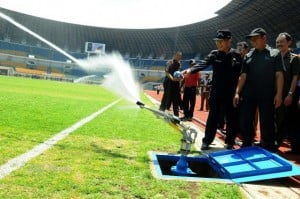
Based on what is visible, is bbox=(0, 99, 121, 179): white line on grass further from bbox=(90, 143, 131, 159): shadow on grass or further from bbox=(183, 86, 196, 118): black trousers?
bbox=(183, 86, 196, 118): black trousers

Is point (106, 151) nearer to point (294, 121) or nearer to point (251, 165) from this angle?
point (251, 165)

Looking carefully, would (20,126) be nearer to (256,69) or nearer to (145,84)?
(256,69)

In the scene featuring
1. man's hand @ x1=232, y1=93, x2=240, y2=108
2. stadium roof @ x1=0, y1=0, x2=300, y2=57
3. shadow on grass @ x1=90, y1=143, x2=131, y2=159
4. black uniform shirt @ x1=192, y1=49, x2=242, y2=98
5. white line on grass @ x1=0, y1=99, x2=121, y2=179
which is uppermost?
stadium roof @ x1=0, y1=0, x2=300, y2=57

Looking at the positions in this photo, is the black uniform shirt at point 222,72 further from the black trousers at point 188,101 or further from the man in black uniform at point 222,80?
the black trousers at point 188,101

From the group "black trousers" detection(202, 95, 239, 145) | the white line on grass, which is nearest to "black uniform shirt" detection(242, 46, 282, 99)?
"black trousers" detection(202, 95, 239, 145)

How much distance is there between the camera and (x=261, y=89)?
5.91 meters

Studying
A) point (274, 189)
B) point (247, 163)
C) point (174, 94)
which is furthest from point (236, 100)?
point (174, 94)

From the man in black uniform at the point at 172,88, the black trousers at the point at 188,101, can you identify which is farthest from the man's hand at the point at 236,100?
the black trousers at the point at 188,101

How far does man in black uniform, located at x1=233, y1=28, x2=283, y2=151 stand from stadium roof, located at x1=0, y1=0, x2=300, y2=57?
4277cm

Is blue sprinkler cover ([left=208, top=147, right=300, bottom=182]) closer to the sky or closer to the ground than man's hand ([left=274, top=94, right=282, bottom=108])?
closer to the ground

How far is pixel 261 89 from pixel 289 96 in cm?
61

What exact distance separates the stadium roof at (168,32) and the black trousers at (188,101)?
123 feet

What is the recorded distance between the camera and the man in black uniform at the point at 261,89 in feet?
19.1

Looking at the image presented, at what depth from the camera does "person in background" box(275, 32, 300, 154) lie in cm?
634
